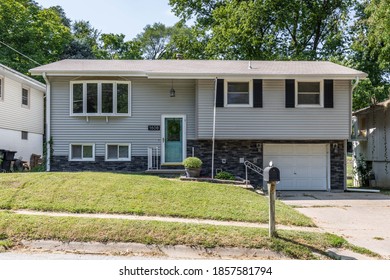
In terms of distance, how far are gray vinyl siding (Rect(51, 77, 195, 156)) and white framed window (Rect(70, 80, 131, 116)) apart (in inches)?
9.7

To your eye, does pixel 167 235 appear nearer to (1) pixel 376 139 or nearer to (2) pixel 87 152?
(2) pixel 87 152

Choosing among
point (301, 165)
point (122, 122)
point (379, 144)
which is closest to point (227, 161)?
point (301, 165)

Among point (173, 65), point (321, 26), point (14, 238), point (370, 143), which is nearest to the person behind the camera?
point (14, 238)

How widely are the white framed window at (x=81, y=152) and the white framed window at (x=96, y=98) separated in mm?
1317

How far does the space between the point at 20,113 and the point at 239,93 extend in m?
10.6

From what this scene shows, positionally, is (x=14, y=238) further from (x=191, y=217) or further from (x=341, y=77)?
(x=341, y=77)

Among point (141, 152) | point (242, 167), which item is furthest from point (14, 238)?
point (242, 167)

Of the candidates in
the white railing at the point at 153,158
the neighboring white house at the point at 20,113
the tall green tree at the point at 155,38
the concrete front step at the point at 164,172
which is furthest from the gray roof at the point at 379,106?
the tall green tree at the point at 155,38

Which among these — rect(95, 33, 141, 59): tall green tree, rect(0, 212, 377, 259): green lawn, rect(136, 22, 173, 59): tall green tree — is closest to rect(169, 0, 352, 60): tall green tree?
rect(95, 33, 141, 59): tall green tree

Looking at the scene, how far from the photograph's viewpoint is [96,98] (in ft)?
47.7

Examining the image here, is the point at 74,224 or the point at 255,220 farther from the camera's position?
the point at 255,220

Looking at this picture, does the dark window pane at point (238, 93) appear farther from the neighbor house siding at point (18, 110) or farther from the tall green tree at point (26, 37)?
the tall green tree at point (26, 37)

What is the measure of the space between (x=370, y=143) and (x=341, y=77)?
6850 mm

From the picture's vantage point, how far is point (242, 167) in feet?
47.1
